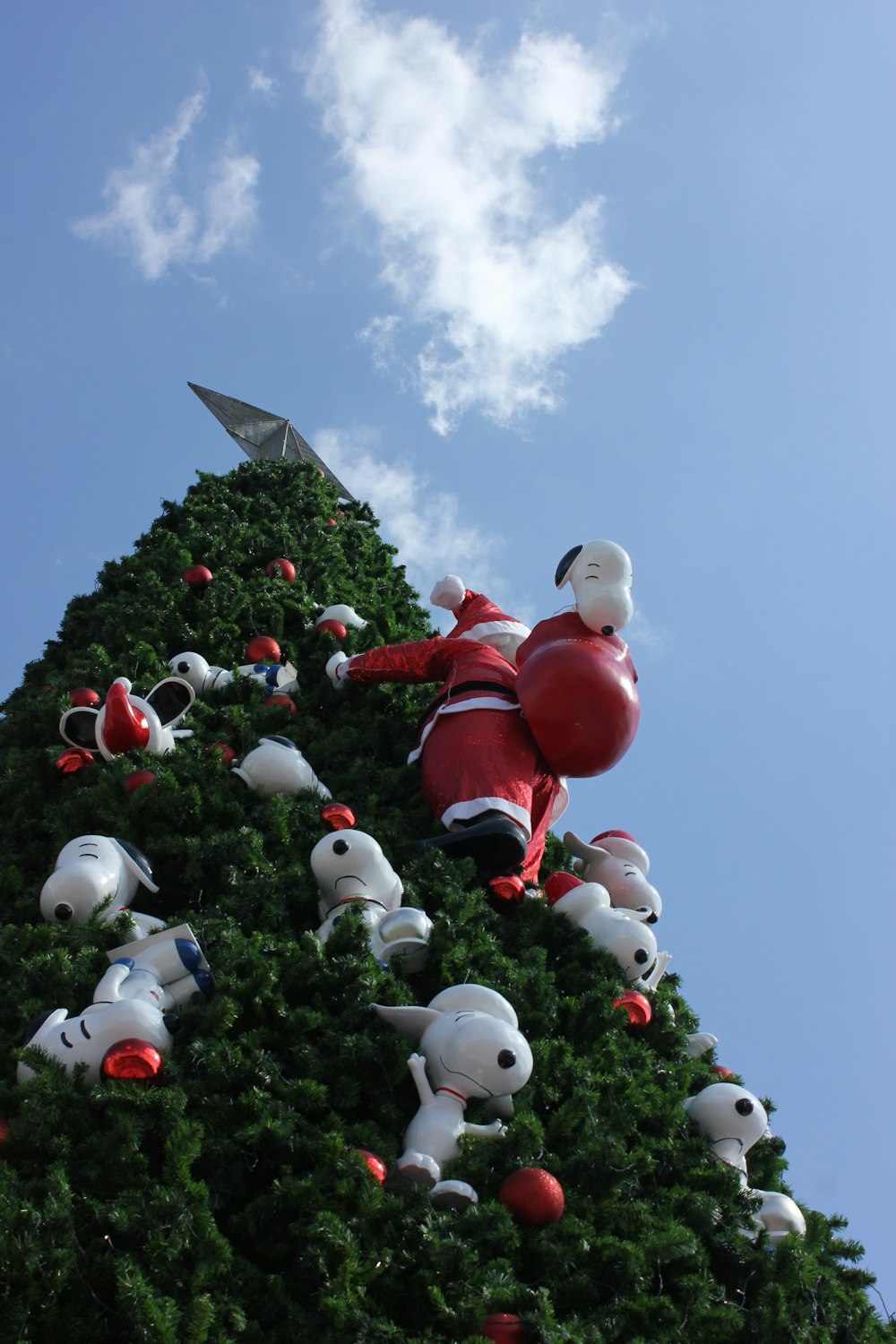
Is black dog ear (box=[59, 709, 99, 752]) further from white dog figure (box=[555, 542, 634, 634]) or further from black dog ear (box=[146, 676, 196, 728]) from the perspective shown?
white dog figure (box=[555, 542, 634, 634])

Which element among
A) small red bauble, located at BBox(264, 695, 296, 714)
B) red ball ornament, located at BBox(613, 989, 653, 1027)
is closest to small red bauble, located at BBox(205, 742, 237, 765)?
small red bauble, located at BBox(264, 695, 296, 714)

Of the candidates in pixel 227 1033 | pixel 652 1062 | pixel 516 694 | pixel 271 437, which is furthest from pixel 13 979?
pixel 271 437

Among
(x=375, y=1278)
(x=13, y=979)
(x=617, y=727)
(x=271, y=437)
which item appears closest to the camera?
(x=375, y=1278)

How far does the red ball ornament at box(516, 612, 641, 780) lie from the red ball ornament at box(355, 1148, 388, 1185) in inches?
98.6

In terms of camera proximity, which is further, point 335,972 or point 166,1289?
point 335,972

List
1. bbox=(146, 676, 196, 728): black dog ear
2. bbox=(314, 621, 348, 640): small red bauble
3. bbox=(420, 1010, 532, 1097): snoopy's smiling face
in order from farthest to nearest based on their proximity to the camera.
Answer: bbox=(314, 621, 348, 640): small red bauble, bbox=(146, 676, 196, 728): black dog ear, bbox=(420, 1010, 532, 1097): snoopy's smiling face

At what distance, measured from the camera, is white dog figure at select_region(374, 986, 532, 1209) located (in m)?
3.18

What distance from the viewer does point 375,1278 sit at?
2709 millimetres

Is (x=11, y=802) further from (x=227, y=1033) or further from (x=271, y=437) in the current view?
(x=271, y=437)

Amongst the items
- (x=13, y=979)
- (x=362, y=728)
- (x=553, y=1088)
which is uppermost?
(x=362, y=728)

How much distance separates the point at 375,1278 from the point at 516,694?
10.2ft

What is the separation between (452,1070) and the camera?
10.8ft

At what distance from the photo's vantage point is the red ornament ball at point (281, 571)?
7.51 metres

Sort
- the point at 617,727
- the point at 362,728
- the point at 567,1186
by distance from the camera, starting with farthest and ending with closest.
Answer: the point at 362,728
the point at 617,727
the point at 567,1186
